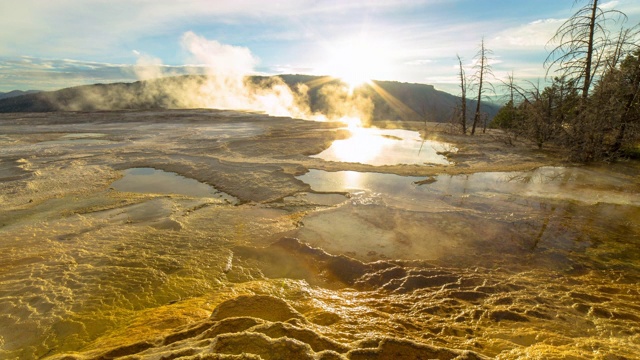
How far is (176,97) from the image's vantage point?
60406 millimetres

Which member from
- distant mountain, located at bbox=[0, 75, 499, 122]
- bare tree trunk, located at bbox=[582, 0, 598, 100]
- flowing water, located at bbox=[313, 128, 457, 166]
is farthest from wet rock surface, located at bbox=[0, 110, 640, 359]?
distant mountain, located at bbox=[0, 75, 499, 122]

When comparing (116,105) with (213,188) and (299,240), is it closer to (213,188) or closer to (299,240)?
(213,188)

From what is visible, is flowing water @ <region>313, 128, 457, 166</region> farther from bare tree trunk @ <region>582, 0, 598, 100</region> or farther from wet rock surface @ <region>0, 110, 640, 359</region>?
bare tree trunk @ <region>582, 0, 598, 100</region>

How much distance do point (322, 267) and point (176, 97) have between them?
6534 centimetres

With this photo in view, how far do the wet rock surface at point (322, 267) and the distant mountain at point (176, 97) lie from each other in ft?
127

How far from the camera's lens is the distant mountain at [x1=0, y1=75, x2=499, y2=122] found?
55.6 m

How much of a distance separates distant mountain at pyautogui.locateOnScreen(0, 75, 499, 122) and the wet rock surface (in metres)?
38.7

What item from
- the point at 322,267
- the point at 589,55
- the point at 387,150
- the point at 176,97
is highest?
the point at 176,97

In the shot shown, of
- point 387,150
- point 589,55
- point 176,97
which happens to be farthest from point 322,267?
point 176,97

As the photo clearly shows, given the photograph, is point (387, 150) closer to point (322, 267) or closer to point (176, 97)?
point (322, 267)

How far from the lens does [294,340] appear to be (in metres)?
2.20

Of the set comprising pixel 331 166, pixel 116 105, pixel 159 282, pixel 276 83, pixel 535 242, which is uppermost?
pixel 276 83

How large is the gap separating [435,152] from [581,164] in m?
4.50

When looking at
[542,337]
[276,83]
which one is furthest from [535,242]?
[276,83]
